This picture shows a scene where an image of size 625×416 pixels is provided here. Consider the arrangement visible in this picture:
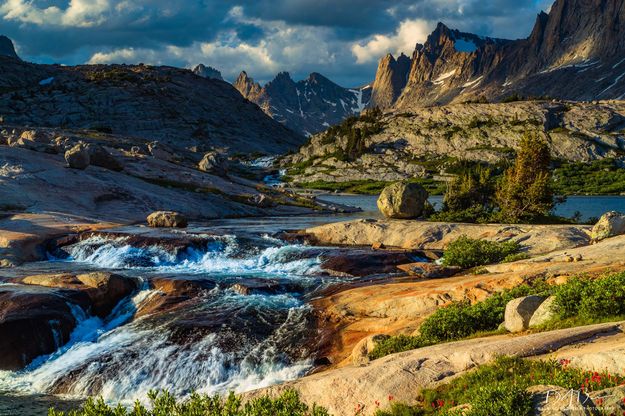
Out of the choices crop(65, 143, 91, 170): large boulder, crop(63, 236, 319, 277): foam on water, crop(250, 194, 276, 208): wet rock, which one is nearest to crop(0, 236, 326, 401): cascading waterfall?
crop(63, 236, 319, 277): foam on water

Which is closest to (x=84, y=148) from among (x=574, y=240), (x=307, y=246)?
(x=307, y=246)

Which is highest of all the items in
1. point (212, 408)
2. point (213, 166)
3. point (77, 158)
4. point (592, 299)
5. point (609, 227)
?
point (77, 158)

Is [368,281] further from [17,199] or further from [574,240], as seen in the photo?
[17,199]

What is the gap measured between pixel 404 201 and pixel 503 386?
5387 centimetres

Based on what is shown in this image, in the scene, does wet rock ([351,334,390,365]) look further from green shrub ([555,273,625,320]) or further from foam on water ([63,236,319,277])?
foam on water ([63,236,319,277])

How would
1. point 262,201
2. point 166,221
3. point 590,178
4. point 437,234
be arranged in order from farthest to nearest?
point 590,178, point 262,201, point 166,221, point 437,234

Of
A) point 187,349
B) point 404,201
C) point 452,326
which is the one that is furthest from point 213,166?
point 452,326

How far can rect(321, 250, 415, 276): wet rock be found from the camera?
35312 millimetres

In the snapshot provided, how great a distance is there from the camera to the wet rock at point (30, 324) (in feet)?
81.0

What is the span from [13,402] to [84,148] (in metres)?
50.7

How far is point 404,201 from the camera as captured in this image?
63656 millimetres

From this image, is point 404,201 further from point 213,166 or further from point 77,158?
point 213,166

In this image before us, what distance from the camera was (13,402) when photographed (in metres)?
20.7

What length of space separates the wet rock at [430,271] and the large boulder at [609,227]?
964 cm
